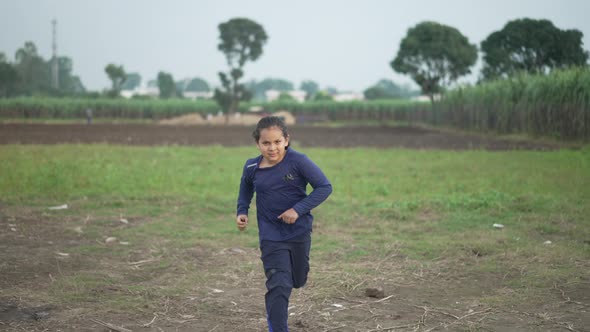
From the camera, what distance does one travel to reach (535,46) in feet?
141

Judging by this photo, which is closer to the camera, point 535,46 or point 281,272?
point 281,272

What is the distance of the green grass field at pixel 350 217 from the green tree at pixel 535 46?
27.1 metres

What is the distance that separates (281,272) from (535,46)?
→ 1701 inches

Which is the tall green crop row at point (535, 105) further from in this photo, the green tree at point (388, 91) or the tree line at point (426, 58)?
the green tree at point (388, 91)

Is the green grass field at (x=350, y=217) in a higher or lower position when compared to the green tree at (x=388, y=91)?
lower

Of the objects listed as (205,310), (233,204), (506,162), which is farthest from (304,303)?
(506,162)

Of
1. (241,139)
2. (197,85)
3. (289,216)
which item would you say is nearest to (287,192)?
(289,216)

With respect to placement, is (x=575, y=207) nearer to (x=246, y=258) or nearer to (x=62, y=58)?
(x=246, y=258)

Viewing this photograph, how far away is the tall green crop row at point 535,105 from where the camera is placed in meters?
23.3

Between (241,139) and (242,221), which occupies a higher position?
(242,221)

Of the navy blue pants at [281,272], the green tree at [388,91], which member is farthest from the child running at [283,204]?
the green tree at [388,91]

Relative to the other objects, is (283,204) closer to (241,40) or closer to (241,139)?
(241,139)

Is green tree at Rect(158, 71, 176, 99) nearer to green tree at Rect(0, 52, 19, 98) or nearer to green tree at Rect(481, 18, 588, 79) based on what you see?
green tree at Rect(0, 52, 19, 98)

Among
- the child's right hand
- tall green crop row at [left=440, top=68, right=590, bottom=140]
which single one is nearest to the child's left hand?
the child's right hand
